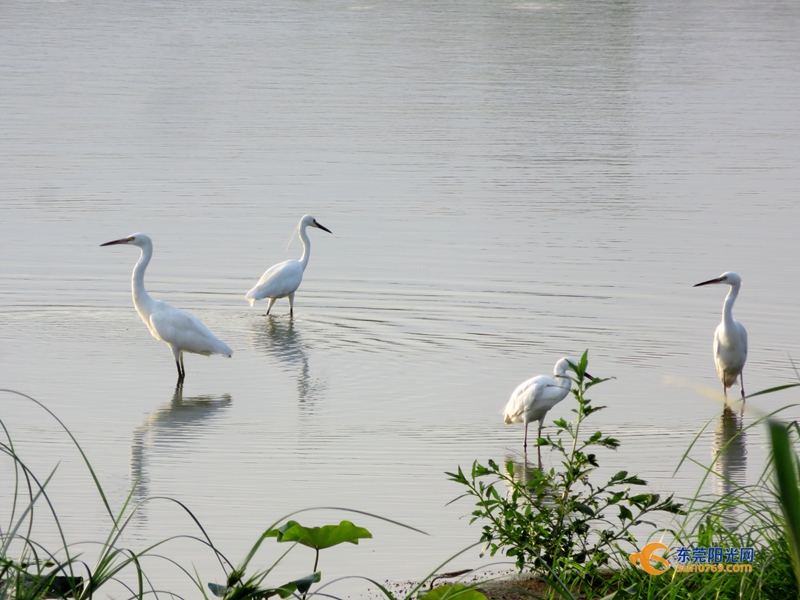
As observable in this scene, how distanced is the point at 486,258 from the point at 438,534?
7111 mm

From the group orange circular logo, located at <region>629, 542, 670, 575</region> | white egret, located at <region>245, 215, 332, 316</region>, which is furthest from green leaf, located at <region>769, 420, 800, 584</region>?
white egret, located at <region>245, 215, 332, 316</region>

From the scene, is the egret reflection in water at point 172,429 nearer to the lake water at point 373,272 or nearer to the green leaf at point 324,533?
the lake water at point 373,272

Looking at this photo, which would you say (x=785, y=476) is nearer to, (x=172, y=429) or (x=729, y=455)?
(x=729, y=455)

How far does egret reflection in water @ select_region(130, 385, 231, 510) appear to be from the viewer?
6.72 meters

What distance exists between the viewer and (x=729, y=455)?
716 centimetres

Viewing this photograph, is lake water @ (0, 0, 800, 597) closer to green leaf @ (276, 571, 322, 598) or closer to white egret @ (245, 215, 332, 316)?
white egret @ (245, 215, 332, 316)

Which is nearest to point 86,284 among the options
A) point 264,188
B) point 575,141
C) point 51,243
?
point 51,243

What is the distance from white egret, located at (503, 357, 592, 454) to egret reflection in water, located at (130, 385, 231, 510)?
203cm

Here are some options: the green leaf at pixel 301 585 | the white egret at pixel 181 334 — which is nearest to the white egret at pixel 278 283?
the white egret at pixel 181 334

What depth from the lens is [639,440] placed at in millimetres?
7320

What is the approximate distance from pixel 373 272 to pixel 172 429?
189 inches

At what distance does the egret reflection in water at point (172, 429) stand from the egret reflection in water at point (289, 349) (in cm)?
59

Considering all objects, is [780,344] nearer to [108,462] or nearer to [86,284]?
[108,462]

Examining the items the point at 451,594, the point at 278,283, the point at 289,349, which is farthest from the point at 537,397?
the point at 278,283
